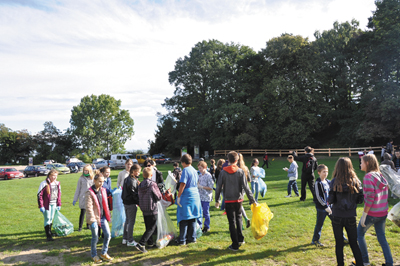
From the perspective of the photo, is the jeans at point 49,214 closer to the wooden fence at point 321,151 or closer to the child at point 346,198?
the child at point 346,198

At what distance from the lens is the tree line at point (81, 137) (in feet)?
173

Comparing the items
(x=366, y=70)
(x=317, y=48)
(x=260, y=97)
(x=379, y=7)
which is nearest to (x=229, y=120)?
(x=260, y=97)

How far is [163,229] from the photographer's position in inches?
225

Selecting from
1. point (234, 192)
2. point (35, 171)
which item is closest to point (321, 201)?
point (234, 192)

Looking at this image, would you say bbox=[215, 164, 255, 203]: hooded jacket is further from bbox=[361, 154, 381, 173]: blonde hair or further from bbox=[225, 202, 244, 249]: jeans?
bbox=[361, 154, 381, 173]: blonde hair

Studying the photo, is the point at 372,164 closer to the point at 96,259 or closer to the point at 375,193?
the point at 375,193

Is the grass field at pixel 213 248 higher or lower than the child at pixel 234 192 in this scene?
lower

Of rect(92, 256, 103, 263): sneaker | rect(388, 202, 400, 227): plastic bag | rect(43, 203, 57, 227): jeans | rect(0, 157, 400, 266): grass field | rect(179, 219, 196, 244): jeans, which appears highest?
rect(388, 202, 400, 227): plastic bag

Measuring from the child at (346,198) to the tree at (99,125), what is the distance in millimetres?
52884

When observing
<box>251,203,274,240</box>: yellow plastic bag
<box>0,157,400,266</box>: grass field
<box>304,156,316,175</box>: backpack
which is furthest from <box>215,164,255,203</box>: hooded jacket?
<box>304,156,316,175</box>: backpack

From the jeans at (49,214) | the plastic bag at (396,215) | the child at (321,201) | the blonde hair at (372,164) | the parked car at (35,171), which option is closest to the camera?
the blonde hair at (372,164)

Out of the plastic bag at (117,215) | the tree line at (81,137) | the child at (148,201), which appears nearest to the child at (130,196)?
the child at (148,201)

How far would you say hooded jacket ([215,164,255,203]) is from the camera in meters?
5.20

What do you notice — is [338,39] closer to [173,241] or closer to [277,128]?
[277,128]
